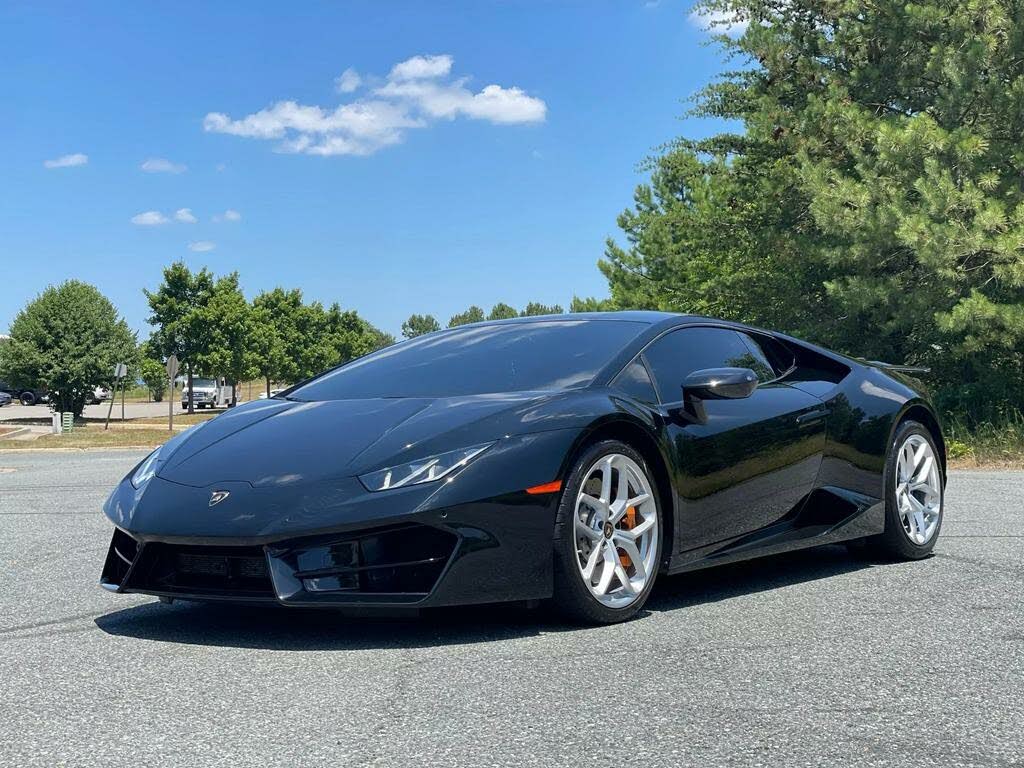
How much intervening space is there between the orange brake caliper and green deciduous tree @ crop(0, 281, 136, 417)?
4695cm

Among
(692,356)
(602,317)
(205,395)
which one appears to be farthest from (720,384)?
(205,395)

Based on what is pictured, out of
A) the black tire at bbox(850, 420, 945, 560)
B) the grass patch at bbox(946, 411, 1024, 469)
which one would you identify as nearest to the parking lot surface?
the black tire at bbox(850, 420, 945, 560)

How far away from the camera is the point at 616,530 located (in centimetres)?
425

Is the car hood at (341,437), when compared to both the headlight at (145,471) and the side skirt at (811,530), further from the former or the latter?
the side skirt at (811,530)

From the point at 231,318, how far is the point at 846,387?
52289 millimetres

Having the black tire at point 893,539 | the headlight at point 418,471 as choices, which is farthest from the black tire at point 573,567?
the black tire at point 893,539

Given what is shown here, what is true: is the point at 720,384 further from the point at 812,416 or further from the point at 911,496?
the point at 911,496

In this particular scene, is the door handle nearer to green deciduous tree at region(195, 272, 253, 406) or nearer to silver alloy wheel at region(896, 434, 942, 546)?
silver alloy wheel at region(896, 434, 942, 546)

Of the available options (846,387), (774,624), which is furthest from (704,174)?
(774,624)

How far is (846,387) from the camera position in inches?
226

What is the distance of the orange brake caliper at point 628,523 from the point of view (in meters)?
4.29

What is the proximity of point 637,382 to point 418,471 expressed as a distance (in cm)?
123

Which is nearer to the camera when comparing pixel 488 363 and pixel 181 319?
pixel 488 363

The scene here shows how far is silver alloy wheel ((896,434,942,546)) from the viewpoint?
5.85m
